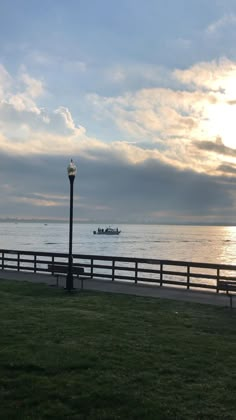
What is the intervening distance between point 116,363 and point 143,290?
32.6 feet

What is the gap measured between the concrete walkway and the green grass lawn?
8.79 feet

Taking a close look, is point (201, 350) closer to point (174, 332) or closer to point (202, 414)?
point (174, 332)

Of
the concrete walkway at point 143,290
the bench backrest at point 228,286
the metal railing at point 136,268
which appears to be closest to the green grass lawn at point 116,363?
the bench backrest at point 228,286

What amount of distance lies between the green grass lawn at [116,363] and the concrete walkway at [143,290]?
105 inches

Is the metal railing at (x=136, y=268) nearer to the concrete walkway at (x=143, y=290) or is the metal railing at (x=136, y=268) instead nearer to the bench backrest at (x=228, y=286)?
the concrete walkway at (x=143, y=290)

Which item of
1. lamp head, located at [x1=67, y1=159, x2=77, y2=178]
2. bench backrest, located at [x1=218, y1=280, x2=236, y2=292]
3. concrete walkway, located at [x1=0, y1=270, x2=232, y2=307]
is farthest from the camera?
lamp head, located at [x1=67, y1=159, x2=77, y2=178]

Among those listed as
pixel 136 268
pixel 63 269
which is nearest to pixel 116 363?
pixel 136 268

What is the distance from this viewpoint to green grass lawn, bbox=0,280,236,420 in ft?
17.5

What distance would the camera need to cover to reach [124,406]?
534cm

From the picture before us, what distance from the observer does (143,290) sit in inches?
664

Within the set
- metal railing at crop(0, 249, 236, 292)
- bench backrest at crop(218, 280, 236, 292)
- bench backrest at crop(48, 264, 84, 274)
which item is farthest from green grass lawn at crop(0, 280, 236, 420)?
bench backrest at crop(48, 264, 84, 274)

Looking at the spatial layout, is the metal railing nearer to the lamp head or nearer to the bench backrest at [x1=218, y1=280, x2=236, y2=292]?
the bench backrest at [x1=218, y1=280, x2=236, y2=292]

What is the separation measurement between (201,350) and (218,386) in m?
1.83

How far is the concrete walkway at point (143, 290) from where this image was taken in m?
14.9
